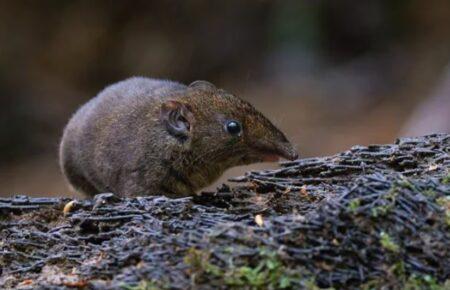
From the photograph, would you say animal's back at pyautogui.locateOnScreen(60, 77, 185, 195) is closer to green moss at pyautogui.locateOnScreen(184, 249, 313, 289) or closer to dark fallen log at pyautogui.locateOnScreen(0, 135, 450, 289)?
dark fallen log at pyautogui.locateOnScreen(0, 135, 450, 289)

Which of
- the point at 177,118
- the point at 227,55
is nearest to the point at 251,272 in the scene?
the point at 177,118

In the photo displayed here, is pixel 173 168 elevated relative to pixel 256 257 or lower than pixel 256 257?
elevated

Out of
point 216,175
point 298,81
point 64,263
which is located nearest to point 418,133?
point 298,81

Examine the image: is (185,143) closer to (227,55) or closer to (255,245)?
(255,245)

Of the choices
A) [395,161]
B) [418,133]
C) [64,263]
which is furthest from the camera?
[418,133]

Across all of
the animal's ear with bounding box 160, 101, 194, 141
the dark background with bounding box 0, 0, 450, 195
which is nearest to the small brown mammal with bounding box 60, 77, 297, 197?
the animal's ear with bounding box 160, 101, 194, 141

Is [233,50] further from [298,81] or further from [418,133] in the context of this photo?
[418,133]
